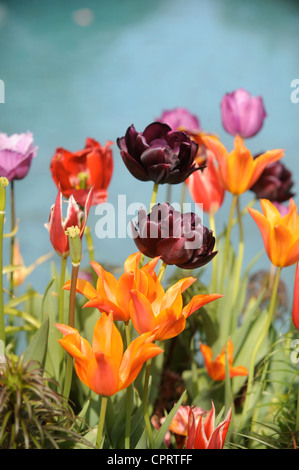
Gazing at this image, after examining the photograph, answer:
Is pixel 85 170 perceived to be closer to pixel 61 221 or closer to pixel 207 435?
pixel 61 221

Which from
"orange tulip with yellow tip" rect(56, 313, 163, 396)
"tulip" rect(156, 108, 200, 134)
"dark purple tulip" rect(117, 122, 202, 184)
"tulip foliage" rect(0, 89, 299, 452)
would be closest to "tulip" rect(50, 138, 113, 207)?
"tulip foliage" rect(0, 89, 299, 452)

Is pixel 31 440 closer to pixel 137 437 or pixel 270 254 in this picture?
pixel 137 437

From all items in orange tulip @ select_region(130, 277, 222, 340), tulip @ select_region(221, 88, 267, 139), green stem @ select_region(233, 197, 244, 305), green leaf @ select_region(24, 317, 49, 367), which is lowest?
green leaf @ select_region(24, 317, 49, 367)

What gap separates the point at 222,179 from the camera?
58 cm

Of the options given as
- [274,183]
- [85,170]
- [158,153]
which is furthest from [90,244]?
[274,183]

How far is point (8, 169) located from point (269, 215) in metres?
0.29

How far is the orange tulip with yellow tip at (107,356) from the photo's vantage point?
35 centimetres

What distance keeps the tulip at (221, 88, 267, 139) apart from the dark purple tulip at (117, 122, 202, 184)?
1.09 feet

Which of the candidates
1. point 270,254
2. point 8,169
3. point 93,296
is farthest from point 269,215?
point 8,169

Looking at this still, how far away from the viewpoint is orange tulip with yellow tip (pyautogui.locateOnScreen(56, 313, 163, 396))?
35 cm

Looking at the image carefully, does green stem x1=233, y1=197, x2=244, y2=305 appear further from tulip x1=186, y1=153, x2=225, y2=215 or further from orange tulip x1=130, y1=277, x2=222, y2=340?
orange tulip x1=130, y1=277, x2=222, y2=340

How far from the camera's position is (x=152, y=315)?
14.8 inches

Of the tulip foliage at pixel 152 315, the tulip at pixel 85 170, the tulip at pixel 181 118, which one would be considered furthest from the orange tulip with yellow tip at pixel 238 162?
the tulip at pixel 181 118

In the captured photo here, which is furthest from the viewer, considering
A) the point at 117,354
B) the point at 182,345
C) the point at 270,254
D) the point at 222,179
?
the point at 182,345
